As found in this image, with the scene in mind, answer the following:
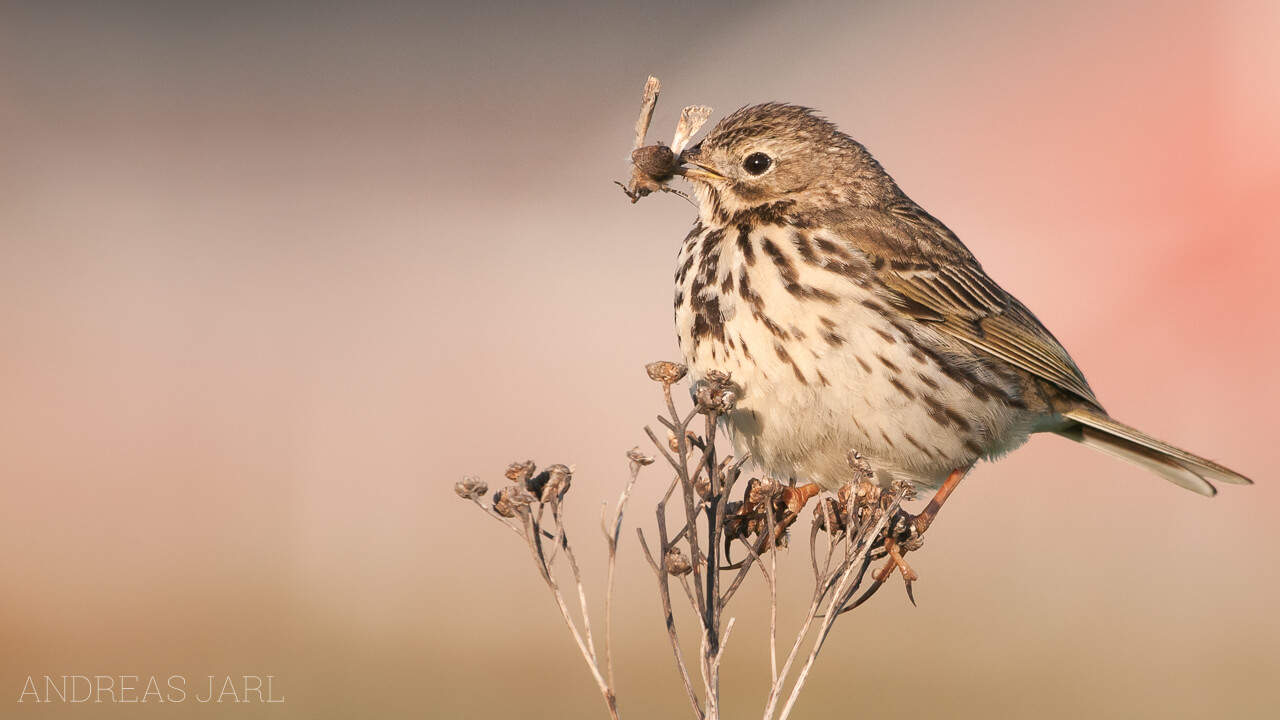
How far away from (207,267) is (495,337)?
2.42 meters

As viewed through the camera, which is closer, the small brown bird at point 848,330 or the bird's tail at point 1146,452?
the small brown bird at point 848,330

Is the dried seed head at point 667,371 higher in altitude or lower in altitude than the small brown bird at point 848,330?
lower

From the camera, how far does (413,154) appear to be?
12000mm

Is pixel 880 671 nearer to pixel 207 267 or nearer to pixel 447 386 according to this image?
pixel 447 386

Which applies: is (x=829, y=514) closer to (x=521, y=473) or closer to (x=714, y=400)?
(x=714, y=400)

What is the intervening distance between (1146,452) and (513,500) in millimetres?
2600

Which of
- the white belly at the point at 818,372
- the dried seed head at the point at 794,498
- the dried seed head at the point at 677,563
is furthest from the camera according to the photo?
the dried seed head at the point at 794,498

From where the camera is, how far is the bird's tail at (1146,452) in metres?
4.23

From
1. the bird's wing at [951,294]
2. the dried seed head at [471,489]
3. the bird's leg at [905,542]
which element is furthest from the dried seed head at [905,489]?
the dried seed head at [471,489]

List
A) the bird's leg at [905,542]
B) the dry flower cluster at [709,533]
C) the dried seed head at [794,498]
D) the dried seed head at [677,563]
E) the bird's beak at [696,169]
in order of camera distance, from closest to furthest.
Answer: the dry flower cluster at [709,533], the dried seed head at [677,563], the bird's leg at [905,542], the dried seed head at [794,498], the bird's beak at [696,169]

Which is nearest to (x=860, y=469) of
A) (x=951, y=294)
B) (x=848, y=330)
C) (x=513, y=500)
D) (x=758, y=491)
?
(x=758, y=491)

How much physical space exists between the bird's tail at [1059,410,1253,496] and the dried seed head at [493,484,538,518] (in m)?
2.27

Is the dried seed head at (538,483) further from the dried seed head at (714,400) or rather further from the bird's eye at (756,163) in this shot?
the bird's eye at (756,163)

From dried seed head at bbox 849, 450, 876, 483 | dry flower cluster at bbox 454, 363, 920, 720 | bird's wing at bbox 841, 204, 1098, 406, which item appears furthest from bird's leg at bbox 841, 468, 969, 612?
bird's wing at bbox 841, 204, 1098, 406
